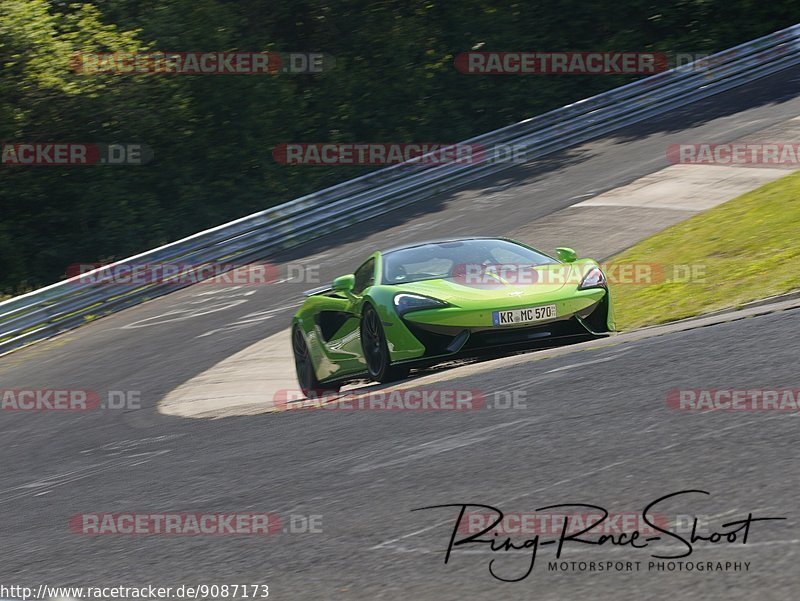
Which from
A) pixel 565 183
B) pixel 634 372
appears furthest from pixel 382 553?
pixel 565 183

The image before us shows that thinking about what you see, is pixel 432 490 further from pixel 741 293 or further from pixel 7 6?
pixel 7 6

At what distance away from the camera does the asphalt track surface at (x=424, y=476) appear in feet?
15.7

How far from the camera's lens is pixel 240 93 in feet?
93.0

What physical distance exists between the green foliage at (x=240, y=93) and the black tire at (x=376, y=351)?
619 inches

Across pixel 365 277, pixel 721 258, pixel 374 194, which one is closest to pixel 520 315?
pixel 365 277

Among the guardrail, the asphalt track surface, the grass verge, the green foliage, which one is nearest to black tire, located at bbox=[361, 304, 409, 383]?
the asphalt track surface

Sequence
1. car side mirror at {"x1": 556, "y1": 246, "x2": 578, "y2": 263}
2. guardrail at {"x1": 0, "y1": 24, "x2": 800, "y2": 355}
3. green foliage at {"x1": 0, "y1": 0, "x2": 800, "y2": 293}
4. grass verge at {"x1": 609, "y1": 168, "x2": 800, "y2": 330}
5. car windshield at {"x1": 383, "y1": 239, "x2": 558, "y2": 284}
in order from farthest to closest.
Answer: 1. green foliage at {"x1": 0, "y1": 0, "x2": 800, "y2": 293}
2. guardrail at {"x1": 0, "y1": 24, "x2": 800, "y2": 355}
3. grass verge at {"x1": 609, "y1": 168, "x2": 800, "y2": 330}
4. car side mirror at {"x1": 556, "y1": 246, "x2": 578, "y2": 263}
5. car windshield at {"x1": 383, "y1": 239, "x2": 558, "y2": 284}

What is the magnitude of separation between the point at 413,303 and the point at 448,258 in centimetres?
126

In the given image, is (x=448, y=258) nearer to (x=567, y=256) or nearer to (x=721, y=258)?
(x=567, y=256)

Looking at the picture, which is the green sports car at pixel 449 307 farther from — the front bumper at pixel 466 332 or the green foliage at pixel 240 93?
the green foliage at pixel 240 93

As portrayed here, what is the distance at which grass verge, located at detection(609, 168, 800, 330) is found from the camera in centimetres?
1156

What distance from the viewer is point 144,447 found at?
9.52 m

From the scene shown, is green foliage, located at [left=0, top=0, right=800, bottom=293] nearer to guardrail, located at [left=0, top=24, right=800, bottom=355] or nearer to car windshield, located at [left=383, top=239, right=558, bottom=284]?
guardrail, located at [left=0, top=24, right=800, bottom=355]

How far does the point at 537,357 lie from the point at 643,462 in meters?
4.10
